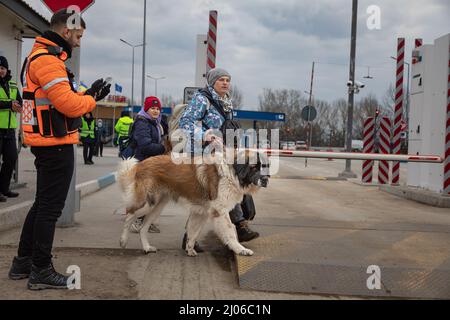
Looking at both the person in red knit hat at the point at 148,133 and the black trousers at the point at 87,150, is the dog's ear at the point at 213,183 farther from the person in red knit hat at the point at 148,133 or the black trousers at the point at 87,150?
the black trousers at the point at 87,150

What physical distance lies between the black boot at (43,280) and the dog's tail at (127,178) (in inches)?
57.5

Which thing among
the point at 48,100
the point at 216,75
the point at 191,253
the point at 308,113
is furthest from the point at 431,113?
the point at 308,113

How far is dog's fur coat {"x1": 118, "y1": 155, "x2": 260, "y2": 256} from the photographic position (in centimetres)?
479

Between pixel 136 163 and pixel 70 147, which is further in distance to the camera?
pixel 136 163

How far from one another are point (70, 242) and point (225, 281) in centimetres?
212

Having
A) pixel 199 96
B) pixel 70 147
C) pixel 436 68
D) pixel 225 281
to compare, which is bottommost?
pixel 225 281

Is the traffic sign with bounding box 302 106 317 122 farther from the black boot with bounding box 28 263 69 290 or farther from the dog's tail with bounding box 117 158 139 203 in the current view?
the black boot with bounding box 28 263 69 290

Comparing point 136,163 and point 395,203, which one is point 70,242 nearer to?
point 136,163

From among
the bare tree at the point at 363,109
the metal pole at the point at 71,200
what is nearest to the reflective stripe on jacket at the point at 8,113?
the metal pole at the point at 71,200

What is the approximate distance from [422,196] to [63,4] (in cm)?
767

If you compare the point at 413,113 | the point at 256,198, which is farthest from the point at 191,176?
the point at 413,113

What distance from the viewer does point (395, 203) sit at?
9477mm

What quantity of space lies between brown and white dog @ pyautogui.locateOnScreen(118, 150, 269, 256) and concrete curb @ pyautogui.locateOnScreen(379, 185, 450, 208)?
220 inches

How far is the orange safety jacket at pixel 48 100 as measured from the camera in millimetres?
3658
